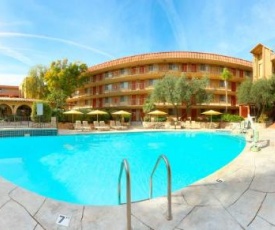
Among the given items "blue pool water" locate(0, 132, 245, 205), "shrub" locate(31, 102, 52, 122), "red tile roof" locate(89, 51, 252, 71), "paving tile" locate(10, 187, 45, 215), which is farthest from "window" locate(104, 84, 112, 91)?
"paving tile" locate(10, 187, 45, 215)

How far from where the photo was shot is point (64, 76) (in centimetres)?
3741

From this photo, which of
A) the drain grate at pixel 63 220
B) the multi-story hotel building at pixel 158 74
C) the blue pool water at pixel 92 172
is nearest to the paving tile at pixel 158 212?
the drain grate at pixel 63 220

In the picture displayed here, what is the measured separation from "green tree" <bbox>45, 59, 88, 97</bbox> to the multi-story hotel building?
189 inches

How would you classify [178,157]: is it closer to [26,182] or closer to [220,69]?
[26,182]

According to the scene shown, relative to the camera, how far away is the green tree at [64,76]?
123 ft

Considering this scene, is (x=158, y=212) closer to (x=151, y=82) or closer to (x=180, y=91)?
(x=180, y=91)

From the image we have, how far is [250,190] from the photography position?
14.4 feet

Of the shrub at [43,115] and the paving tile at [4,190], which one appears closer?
the paving tile at [4,190]

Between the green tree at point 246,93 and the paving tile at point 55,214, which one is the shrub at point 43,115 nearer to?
the paving tile at point 55,214

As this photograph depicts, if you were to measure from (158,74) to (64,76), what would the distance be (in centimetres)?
1585

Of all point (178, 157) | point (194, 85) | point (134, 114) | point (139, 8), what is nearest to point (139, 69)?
point (134, 114)

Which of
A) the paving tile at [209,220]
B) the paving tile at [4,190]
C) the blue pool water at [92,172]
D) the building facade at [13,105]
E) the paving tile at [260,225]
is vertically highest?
the building facade at [13,105]

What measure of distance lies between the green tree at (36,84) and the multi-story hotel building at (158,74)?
964 cm

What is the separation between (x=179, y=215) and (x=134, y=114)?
3710 cm
